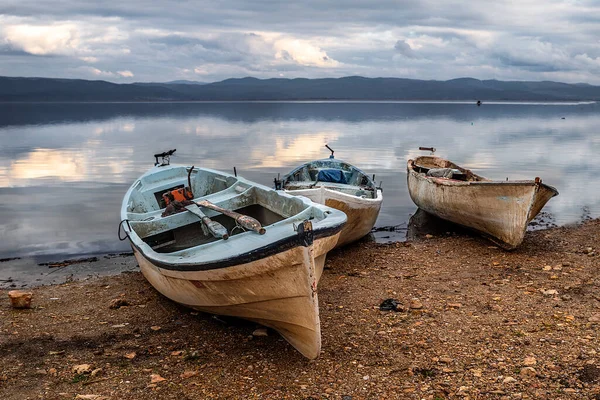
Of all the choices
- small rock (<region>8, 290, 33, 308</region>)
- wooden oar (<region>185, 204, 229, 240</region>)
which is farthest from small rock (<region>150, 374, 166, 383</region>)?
small rock (<region>8, 290, 33, 308</region>)

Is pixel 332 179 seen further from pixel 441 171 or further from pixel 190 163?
pixel 190 163

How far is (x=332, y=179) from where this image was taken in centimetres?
1584

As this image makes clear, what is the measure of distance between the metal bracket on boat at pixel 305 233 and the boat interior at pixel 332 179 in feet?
25.9

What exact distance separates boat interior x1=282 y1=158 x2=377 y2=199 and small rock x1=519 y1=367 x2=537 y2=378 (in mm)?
8318

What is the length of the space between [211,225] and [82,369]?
3.20 meters

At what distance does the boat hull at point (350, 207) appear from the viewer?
40.9ft

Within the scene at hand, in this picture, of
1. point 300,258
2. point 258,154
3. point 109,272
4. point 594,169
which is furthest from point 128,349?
point 258,154

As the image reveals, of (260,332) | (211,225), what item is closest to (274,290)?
(260,332)

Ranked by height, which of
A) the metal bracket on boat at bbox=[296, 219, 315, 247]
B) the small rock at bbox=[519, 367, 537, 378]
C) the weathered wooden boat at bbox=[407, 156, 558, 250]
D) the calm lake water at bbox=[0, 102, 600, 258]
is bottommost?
the calm lake water at bbox=[0, 102, 600, 258]

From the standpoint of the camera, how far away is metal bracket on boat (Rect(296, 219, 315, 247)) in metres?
6.52

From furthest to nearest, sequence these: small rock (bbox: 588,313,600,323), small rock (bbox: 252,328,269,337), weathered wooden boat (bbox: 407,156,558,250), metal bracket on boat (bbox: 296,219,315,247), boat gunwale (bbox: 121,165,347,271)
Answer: weathered wooden boat (bbox: 407,156,558,250) < small rock (bbox: 252,328,269,337) < small rock (bbox: 588,313,600,323) < boat gunwale (bbox: 121,165,347,271) < metal bracket on boat (bbox: 296,219,315,247)

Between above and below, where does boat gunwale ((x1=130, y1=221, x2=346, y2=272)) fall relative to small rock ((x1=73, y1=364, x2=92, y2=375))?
above

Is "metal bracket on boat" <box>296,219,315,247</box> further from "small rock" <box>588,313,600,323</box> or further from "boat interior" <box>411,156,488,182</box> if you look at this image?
"boat interior" <box>411,156,488,182</box>

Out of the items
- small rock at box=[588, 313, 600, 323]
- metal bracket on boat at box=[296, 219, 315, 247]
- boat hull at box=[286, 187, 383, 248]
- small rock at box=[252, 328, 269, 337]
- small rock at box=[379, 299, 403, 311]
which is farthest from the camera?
boat hull at box=[286, 187, 383, 248]
